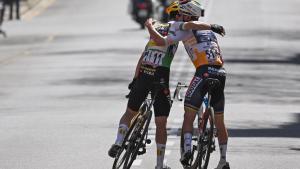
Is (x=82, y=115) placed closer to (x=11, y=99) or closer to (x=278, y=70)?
(x=11, y=99)

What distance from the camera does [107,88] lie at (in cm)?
2725

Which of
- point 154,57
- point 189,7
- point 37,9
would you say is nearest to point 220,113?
point 154,57

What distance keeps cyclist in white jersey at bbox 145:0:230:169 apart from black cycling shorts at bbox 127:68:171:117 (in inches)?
8.8

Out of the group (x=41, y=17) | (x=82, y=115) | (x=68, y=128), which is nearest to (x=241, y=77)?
(x=82, y=115)

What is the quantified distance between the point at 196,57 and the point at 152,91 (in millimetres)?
588

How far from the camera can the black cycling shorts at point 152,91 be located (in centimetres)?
1288

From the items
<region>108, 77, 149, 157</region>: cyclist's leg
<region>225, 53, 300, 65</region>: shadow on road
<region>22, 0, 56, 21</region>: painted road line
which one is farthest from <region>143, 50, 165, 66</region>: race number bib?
<region>22, 0, 56, 21</region>: painted road line

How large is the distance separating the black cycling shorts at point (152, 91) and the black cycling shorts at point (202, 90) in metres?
0.22

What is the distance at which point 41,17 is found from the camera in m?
63.2

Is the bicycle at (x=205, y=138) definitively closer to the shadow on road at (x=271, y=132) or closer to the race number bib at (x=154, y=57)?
the race number bib at (x=154, y=57)

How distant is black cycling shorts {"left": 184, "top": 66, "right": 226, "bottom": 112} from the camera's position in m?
12.8

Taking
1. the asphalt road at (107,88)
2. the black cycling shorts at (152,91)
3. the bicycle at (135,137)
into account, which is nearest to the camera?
the bicycle at (135,137)

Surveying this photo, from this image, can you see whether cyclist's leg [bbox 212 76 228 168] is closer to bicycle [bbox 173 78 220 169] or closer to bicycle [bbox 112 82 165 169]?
bicycle [bbox 173 78 220 169]

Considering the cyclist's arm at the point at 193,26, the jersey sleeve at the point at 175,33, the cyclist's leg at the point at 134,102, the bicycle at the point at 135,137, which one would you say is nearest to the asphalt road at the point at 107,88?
the cyclist's leg at the point at 134,102
